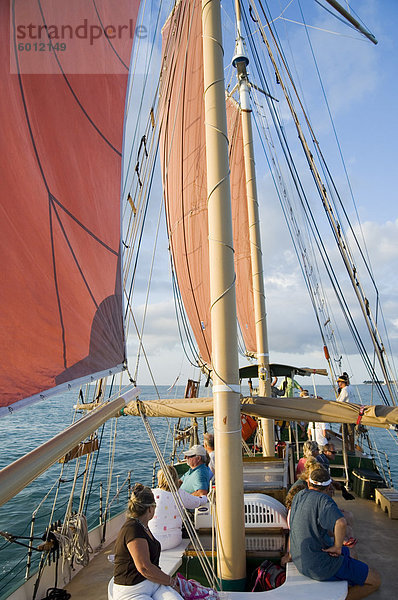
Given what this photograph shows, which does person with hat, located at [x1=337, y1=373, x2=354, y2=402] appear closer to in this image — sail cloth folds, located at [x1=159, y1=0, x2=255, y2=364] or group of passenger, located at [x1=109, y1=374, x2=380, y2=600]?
sail cloth folds, located at [x1=159, y1=0, x2=255, y2=364]

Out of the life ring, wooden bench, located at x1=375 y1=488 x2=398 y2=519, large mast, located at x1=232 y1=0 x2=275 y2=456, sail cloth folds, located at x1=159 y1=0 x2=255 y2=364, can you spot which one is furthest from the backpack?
the life ring

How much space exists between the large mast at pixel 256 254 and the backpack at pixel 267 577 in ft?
11.0

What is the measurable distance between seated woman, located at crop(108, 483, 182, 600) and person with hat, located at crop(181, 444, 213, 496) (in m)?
2.21

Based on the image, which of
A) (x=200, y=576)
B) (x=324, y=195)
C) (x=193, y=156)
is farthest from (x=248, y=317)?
(x=200, y=576)

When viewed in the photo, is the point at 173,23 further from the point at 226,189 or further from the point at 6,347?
the point at 6,347

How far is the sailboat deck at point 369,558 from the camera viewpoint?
379 centimetres

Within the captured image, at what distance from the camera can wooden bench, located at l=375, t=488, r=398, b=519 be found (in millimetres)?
5496

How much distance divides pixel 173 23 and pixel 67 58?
13.9 ft

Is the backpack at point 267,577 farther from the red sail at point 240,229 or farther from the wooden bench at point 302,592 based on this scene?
the red sail at point 240,229

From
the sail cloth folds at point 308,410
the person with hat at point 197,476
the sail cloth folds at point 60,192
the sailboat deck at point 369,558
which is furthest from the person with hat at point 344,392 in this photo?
the sail cloth folds at point 60,192

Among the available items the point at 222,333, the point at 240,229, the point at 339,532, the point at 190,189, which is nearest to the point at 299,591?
the point at 339,532

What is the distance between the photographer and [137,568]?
102 inches

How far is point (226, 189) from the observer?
4.03m

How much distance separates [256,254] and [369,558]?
552 cm
